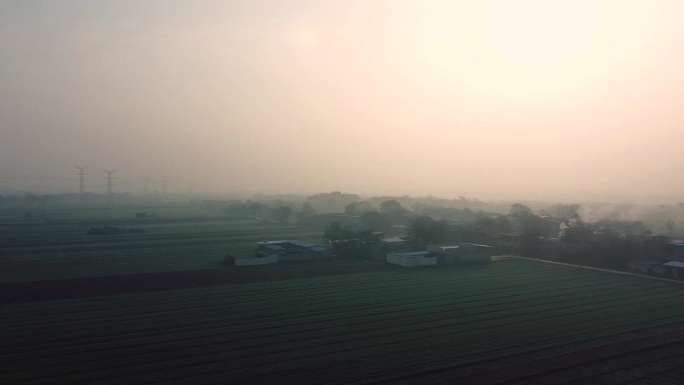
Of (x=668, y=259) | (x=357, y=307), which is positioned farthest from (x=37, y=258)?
(x=668, y=259)

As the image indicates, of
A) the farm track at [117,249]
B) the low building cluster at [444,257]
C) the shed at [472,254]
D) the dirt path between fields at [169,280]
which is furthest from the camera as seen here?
the shed at [472,254]

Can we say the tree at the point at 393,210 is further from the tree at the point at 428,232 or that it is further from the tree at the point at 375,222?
the tree at the point at 428,232

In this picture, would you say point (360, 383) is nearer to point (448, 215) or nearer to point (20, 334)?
point (20, 334)

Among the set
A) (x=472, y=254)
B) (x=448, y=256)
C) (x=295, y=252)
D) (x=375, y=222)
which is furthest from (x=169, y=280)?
(x=375, y=222)

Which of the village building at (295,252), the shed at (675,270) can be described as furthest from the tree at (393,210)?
the shed at (675,270)

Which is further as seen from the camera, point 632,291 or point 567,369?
point 632,291

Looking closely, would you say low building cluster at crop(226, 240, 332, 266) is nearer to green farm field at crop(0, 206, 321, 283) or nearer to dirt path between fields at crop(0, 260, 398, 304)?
dirt path between fields at crop(0, 260, 398, 304)

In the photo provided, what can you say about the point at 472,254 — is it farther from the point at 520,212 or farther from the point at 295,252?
the point at 520,212
